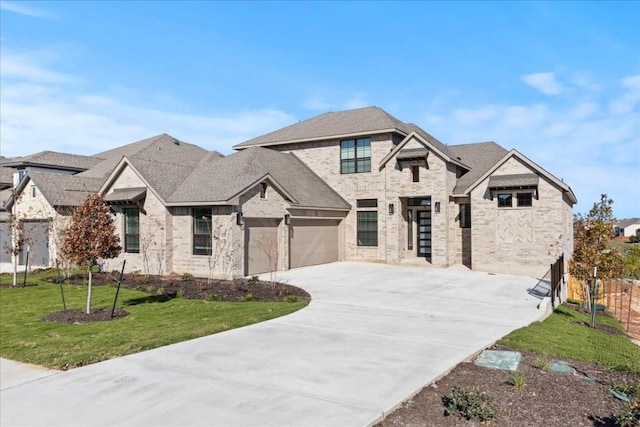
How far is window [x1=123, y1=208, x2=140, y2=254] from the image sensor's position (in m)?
20.6

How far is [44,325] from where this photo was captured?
10.2 metres

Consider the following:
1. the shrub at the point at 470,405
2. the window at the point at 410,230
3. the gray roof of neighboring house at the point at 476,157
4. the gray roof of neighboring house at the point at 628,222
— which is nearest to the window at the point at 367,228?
the window at the point at 410,230

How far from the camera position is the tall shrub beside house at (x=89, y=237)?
11.1 m

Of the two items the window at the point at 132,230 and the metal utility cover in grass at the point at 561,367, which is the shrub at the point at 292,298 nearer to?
the metal utility cover in grass at the point at 561,367

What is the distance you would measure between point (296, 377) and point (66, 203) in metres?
21.3

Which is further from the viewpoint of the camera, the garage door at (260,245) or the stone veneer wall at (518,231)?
the stone veneer wall at (518,231)

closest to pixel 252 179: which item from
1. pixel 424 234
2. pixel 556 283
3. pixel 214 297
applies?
pixel 214 297

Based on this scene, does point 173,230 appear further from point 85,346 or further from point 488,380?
point 488,380

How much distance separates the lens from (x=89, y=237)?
11219 millimetres

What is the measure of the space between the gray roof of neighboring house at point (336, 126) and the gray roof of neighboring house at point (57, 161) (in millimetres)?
11533

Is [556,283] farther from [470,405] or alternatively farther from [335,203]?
[335,203]

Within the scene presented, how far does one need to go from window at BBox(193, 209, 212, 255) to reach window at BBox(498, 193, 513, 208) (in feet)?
43.3

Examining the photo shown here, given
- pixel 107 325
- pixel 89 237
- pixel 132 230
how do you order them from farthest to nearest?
pixel 132 230
pixel 89 237
pixel 107 325

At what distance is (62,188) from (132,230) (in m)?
6.33
